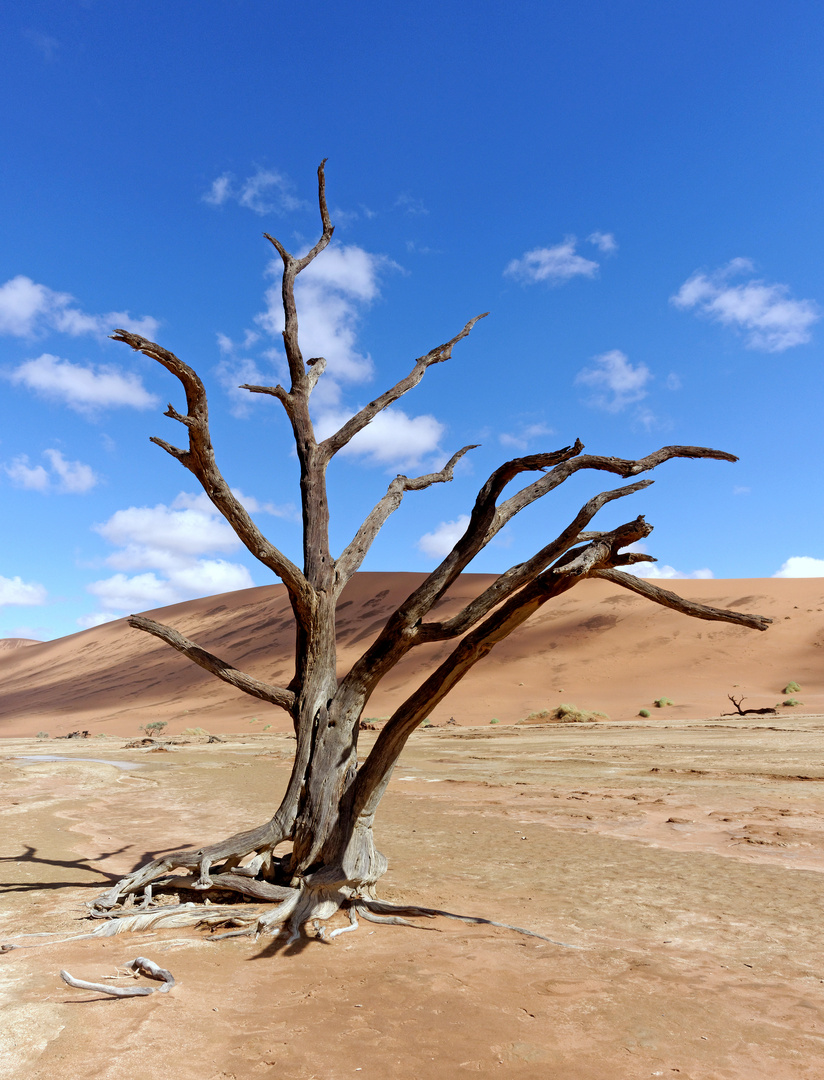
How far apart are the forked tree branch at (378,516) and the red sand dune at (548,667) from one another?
1963 cm

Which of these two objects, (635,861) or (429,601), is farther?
(635,861)

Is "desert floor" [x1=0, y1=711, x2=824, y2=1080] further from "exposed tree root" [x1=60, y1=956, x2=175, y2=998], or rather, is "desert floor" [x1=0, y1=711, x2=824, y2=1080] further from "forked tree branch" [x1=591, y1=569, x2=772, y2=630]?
Result: "forked tree branch" [x1=591, y1=569, x2=772, y2=630]

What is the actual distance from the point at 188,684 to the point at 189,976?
1724 inches

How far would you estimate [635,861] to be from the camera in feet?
23.4

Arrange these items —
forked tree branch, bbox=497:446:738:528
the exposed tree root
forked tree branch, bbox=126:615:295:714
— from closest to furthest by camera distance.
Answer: the exposed tree root, forked tree branch, bbox=497:446:738:528, forked tree branch, bbox=126:615:295:714

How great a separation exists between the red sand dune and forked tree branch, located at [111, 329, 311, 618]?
2082cm

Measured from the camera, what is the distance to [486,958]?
4.39 m

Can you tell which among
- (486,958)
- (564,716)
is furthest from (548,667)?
(486,958)

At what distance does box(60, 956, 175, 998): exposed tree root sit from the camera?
140 inches

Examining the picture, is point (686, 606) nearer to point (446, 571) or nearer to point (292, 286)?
point (446, 571)

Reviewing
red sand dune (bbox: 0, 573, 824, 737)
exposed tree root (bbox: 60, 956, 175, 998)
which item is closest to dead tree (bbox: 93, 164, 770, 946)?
exposed tree root (bbox: 60, 956, 175, 998)

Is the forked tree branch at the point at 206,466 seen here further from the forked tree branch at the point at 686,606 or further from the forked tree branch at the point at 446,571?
the forked tree branch at the point at 686,606

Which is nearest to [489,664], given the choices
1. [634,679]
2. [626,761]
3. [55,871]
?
[634,679]

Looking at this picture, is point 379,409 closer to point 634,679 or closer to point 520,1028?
point 520,1028
